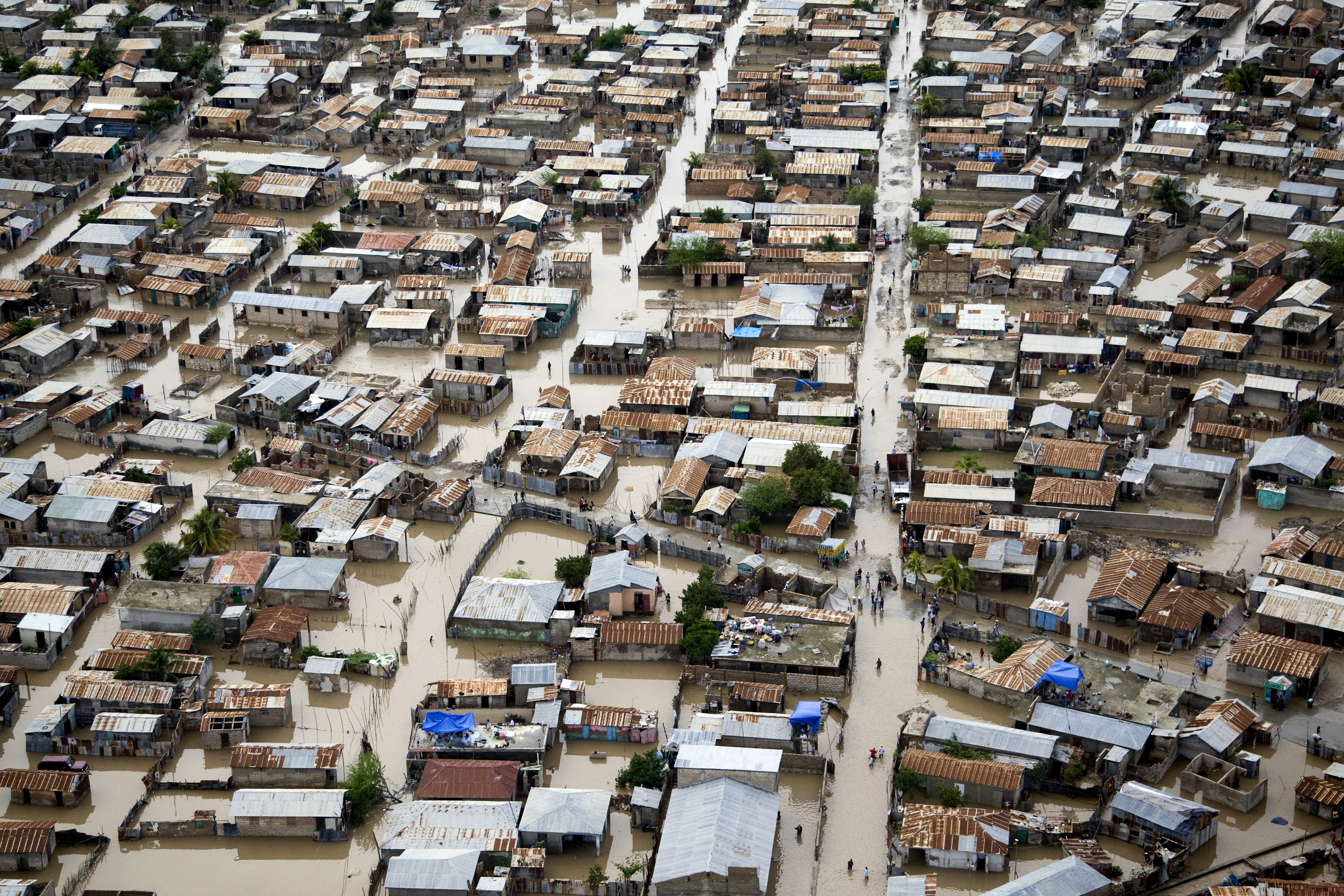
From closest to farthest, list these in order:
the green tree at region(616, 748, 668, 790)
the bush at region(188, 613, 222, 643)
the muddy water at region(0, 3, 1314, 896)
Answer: the muddy water at region(0, 3, 1314, 896), the green tree at region(616, 748, 668, 790), the bush at region(188, 613, 222, 643)

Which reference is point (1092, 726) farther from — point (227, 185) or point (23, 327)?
point (227, 185)

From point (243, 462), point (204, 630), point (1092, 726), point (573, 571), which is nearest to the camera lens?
point (1092, 726)

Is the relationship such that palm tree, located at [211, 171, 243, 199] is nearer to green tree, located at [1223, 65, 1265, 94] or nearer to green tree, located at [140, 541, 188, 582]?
green tree, located at [140, 541, 188, 582]

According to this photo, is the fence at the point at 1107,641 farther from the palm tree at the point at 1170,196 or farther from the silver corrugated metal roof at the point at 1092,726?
the palm tree at the point at 1170,196

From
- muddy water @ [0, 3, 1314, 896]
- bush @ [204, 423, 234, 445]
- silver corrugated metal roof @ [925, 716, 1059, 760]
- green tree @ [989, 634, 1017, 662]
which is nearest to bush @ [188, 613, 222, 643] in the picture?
muddy water @ [0, 3, 1314, 896]

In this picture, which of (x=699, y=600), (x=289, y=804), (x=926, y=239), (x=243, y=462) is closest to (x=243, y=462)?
(x=243, y=462)

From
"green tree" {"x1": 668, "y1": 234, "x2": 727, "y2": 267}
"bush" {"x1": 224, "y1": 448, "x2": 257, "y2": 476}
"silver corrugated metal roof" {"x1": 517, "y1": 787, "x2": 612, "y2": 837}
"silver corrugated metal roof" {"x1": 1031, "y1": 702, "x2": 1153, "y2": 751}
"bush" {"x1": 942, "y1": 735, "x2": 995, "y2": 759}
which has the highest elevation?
"green tree" {"x1": 668, "y1": 234, "x2": 727, "y2": 267}
